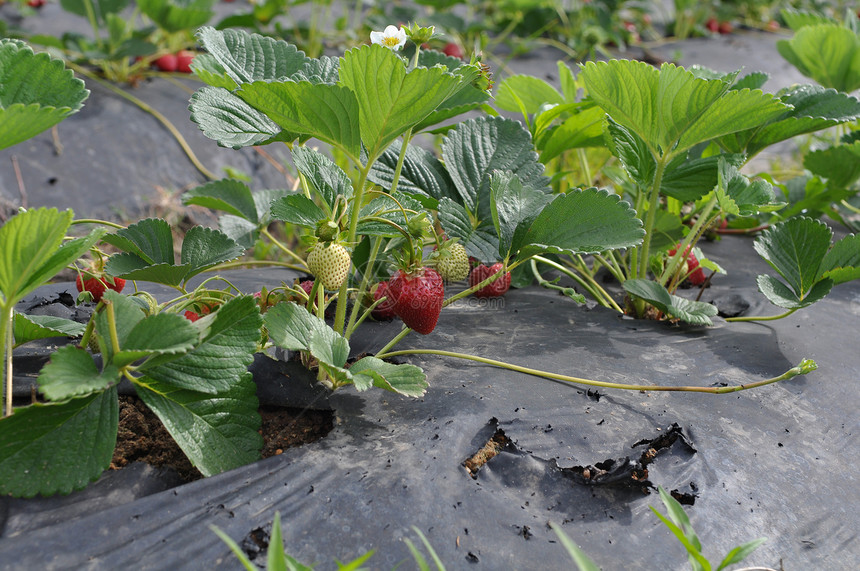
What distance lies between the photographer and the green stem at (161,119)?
265cm

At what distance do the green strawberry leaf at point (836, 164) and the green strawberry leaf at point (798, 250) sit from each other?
548mm

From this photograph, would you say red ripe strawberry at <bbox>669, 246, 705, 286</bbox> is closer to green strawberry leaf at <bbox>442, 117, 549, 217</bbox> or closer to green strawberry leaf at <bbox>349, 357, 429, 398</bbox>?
green strawberry leaf at <bbox>442, 117, 549, 217</bbox>

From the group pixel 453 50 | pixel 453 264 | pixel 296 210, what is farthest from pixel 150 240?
pixel 453 50

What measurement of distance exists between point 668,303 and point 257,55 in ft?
2.87

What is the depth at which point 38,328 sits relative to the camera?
3.16ft

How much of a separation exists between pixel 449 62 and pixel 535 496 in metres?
0.71

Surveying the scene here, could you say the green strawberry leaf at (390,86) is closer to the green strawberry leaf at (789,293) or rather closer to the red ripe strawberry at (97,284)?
the red ripe strawberry at (97,284)

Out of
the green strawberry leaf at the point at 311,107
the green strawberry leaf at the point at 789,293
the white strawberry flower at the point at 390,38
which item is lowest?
the green strawberry leaf at the point at 789,293

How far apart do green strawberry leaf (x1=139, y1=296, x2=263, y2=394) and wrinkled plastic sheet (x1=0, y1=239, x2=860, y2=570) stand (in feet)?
0.40

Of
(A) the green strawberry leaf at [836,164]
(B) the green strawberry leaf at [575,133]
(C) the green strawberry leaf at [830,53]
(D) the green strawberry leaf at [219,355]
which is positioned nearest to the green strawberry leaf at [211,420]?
(D) the green strawberry leaf at [219,355]

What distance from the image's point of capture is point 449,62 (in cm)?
114

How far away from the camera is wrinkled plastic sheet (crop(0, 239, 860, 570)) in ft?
2.54

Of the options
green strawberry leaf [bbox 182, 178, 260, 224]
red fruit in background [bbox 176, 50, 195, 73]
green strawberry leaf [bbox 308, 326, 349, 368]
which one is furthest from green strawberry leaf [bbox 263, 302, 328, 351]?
red fruit in background [bbox 176, 50, 195, 73]

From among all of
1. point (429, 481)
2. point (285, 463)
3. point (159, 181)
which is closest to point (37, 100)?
point (285, 463)
